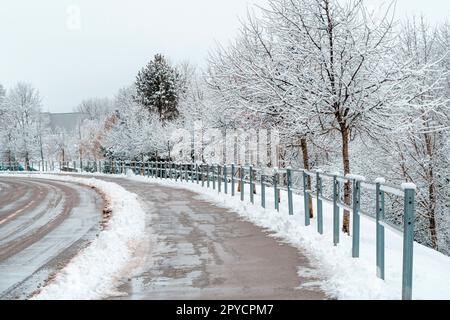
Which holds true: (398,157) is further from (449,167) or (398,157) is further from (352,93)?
(352,93)

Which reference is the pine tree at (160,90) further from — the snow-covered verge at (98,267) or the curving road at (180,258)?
the snow-covered verge at (98,267)

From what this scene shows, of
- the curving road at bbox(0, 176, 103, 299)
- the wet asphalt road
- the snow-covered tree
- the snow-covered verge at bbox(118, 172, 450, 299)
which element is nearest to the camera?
the snow-covered verge at bbox(118, 172, 450, 299)

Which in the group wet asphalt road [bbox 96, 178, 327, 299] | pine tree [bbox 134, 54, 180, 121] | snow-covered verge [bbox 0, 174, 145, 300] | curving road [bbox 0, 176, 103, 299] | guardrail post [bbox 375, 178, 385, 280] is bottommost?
curving road [bbox 0, 176, 103, 299]

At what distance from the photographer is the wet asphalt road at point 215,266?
6609mm

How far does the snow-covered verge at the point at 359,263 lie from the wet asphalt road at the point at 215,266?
27cm

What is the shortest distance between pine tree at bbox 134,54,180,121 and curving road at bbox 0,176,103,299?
3436 centimetres

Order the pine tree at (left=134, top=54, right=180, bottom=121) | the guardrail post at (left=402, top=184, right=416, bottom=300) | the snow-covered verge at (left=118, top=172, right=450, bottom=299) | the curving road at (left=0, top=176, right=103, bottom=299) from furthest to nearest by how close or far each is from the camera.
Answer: the pine tree at (left=134, top=54, right=180, bottom=121) < the curving road at (left=0, top=176, right=103, bottom=299) < the snow-covered verge at (left=118, top=172, right=450, bottom=299) < the guardrail post at (left=402, top=184, right=416, bottom=300)

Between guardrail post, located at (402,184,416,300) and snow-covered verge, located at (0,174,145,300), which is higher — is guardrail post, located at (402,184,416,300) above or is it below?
above

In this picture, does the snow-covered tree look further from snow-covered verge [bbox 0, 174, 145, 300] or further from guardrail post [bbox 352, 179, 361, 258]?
guardrail post [bbox 352, 179, 361, 258]

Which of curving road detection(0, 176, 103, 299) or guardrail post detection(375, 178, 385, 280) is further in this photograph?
curving road detection(0, 176, 103, 299)

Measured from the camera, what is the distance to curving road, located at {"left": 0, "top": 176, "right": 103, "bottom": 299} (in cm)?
784

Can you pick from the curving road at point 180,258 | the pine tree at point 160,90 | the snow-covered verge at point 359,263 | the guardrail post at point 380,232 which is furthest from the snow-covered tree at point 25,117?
the guardrail post at point 380,232

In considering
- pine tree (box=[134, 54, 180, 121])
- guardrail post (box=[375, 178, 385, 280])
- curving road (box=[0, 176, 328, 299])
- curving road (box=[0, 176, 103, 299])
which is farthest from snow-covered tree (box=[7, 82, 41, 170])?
guardrail post (box=[375, 178, 385, 280])

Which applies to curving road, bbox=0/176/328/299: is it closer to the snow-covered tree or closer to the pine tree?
the pine tree
